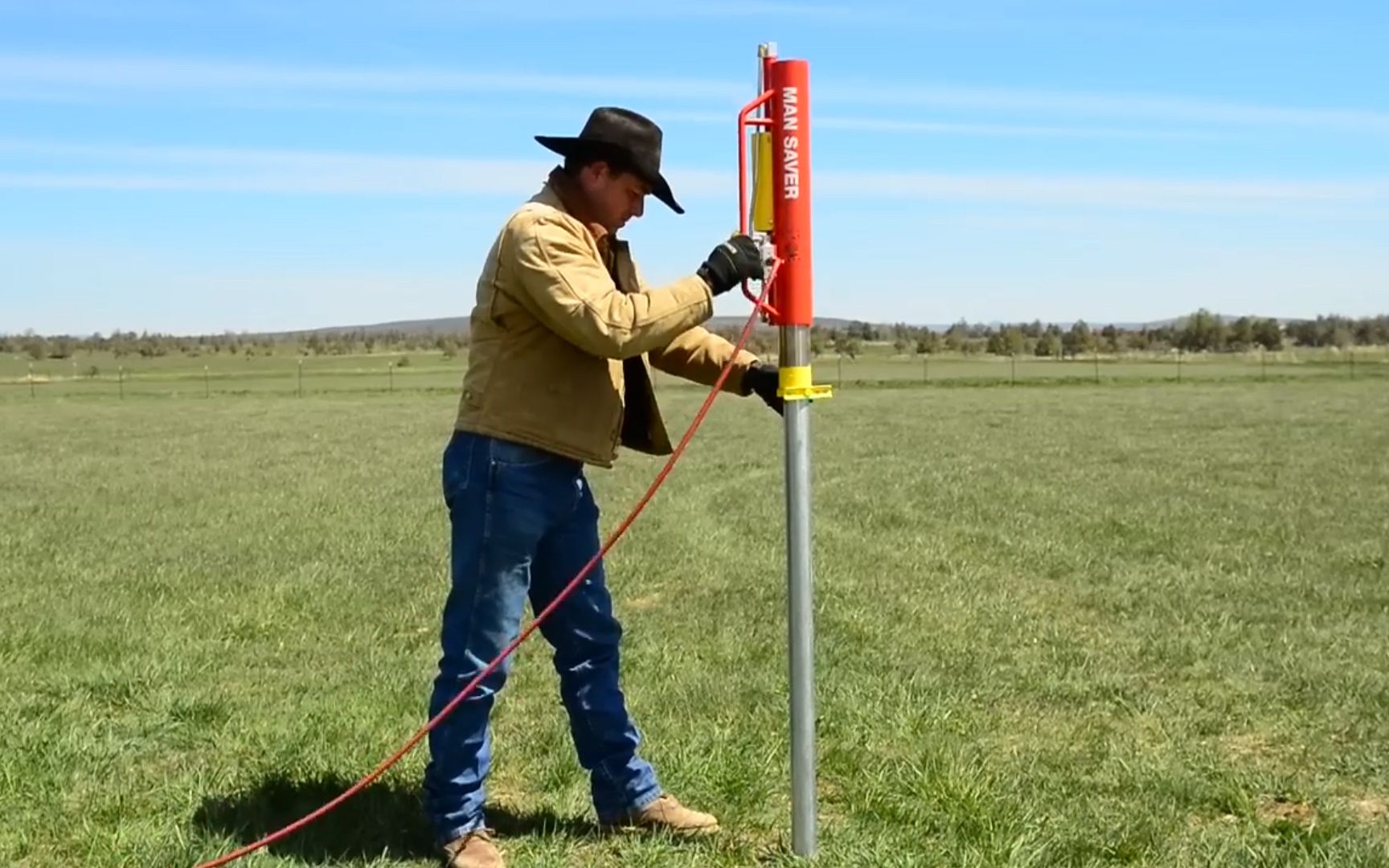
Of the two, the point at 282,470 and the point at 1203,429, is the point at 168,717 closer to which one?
the point at 282,470

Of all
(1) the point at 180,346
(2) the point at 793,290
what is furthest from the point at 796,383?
(1) the point at 180,346

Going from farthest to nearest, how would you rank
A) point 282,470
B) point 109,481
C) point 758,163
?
point 282,470, point 109,481, point 758,163

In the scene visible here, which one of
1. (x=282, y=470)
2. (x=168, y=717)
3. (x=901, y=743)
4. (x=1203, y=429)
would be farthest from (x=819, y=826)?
(x=1203, y=429)

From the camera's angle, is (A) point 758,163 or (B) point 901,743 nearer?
(A) point 758,163

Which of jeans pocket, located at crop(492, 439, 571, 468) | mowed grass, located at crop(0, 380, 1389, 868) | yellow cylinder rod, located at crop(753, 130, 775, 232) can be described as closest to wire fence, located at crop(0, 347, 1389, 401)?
mowed grass, located at crop(0, 380, 1389, 868)

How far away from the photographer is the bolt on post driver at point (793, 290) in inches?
167

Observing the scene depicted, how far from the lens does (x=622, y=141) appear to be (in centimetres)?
440

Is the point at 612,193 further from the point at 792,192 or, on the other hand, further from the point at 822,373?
the point at 822,373

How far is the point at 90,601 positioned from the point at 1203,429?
2433 cm

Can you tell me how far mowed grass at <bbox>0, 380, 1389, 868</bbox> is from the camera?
503 cm

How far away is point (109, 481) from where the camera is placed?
64.0ft

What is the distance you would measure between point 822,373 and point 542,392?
204 ft

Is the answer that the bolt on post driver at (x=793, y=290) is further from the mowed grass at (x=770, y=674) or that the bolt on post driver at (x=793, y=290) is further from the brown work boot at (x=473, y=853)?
the brown work boot at (x=473, y=853)

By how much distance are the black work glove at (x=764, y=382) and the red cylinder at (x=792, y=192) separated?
0.41 meters
